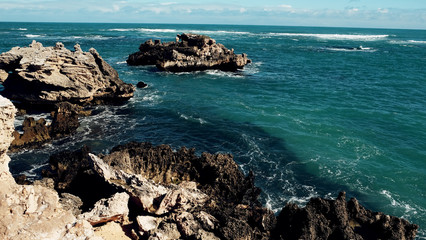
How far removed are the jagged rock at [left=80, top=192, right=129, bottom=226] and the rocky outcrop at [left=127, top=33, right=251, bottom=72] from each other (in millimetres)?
52929

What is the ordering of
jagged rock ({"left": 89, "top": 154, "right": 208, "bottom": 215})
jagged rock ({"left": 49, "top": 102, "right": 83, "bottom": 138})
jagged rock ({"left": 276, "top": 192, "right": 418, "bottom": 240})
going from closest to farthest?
jagged rock ({"left": 276, "top": 192, "right": 418, "bottom": 240}), jagged rock ({"left": 89, "top": 154, "right": 208, "bottom": 215}), jagged rock ({"left": 49, "top": 102, "right": 83, "bottom": 138})

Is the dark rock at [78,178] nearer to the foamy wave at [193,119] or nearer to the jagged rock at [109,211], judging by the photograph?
the jagged rock at [109,211]

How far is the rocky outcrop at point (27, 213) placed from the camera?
1039 cm

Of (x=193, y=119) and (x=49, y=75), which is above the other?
(x=49, y=75)

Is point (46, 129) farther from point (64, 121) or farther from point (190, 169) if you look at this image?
point (190, 169)

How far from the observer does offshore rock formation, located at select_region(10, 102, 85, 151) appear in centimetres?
2777

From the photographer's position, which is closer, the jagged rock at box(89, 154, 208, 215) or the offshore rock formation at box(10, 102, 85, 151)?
the jagged rock at box(89, 154, 208, 215)

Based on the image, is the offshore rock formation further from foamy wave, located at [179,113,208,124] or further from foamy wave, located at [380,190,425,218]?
foamy wave, located at [380,190,425,218]

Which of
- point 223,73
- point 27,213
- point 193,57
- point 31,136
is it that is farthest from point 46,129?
point 223,73

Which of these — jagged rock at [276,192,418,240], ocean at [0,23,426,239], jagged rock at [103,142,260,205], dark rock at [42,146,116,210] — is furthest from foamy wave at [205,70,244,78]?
jagged rock at [276,192,418,240]

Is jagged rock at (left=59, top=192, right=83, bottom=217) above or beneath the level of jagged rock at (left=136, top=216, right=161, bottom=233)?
beneath

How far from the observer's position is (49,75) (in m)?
34.1

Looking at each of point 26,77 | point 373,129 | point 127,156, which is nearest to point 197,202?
point 127,156

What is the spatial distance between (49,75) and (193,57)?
3675cm
